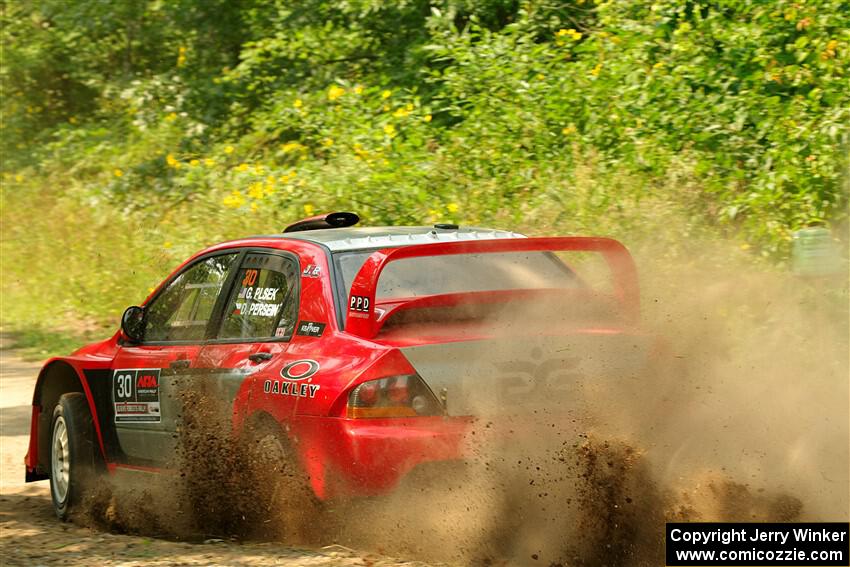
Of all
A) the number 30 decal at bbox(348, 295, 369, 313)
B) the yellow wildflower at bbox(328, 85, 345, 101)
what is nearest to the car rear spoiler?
the number 30 decal at bbox(348, 295, 369, 313)

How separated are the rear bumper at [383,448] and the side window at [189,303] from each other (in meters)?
1.58

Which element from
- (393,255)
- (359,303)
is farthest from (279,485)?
(393,255)

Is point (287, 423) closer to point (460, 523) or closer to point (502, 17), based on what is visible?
point (460, 523)

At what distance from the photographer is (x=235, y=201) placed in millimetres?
12328

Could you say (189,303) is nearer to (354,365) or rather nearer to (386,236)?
(386,236)

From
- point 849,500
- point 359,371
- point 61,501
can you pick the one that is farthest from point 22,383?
point 849,500

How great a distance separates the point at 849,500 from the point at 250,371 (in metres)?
2.73

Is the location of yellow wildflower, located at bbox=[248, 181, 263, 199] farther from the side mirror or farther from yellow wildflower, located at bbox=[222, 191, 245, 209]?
the side mirror

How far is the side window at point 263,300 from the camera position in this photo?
19.8ft

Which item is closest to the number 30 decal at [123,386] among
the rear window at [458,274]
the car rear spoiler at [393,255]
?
the rear window at [458,274]

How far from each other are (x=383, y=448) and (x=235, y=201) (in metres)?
7.51

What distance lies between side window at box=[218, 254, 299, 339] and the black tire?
1311 mm

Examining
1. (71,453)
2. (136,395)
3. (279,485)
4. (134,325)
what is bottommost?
(71,453)

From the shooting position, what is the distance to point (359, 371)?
17.3 ft
